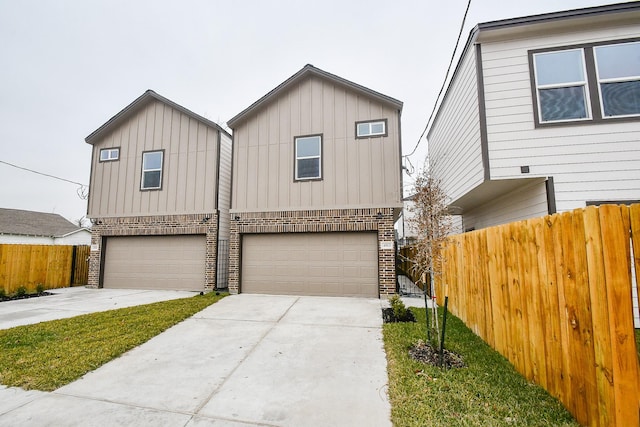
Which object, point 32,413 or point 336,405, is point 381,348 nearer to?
point 336,405

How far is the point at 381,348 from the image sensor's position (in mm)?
4871

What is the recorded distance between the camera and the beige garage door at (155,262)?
10.9 m

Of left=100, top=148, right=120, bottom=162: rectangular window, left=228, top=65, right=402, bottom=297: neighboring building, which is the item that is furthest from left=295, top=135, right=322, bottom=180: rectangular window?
left=100, top=148, right=120, bottom=162: rectangular window

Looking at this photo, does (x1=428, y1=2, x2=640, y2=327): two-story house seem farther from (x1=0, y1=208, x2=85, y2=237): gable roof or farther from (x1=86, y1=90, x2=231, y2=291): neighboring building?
(x1=0, y1=208, x2=85, y2=237): gable roof

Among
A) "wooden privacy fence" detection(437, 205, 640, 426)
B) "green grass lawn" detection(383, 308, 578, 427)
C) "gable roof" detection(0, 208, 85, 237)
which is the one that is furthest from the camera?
"gable roof" detection(0, 208, 85, 237)

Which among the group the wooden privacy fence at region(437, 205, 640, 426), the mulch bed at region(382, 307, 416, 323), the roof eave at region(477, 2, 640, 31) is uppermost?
the roof eave at region(477, 2, 640, 31)

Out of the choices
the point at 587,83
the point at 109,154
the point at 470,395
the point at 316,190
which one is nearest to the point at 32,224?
the point at 109,154

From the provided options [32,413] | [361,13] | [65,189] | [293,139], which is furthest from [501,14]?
[65,189]

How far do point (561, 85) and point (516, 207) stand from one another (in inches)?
114

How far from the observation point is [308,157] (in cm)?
1004

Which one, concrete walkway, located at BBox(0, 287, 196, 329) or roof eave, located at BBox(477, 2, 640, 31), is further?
concrete walkway, located at BBox(0, 287, 196, 329)

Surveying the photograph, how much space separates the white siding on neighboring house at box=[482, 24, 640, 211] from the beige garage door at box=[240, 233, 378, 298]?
4358mm

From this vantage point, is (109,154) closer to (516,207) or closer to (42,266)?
(42,266)

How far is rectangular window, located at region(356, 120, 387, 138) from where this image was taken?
9633 millimetres
